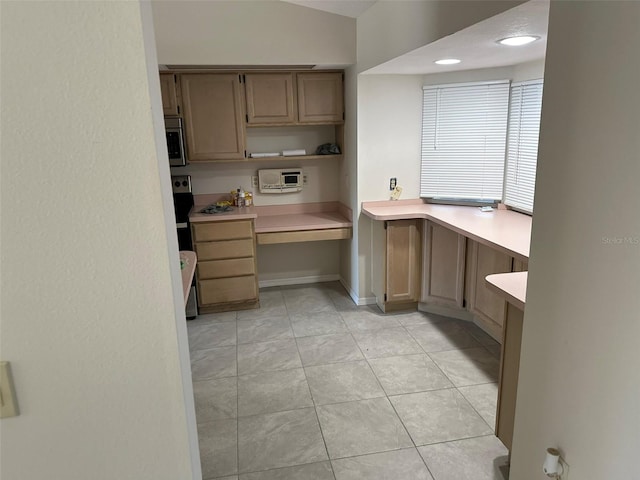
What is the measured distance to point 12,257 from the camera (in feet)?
2.58

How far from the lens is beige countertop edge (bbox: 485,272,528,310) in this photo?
1.87 m

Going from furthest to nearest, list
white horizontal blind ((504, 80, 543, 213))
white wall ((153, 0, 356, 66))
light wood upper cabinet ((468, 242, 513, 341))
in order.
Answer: white wall ((153, 0, 356, 66)) → white horizontal blind ((504, 80, 543, 213)) → light wood upper cabinet ((468, 242, 513, 341))

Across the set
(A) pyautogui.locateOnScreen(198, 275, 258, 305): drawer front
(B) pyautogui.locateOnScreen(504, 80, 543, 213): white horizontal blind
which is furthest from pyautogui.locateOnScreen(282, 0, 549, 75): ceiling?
(A) pyautogui.locateOnScreen(198, 275, 258, 305): drawer front

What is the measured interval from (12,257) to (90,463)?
44 cm

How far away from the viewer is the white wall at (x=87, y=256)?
2.42 ft

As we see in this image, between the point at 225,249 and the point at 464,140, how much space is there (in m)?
2.33

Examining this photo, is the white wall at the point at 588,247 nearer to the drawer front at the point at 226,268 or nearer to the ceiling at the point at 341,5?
the ceiling at the point at 341,5

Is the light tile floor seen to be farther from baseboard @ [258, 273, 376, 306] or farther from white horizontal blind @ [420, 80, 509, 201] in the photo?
white horizontal blind @ [420, 80, 509, 201]

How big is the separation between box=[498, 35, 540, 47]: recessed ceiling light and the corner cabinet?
167cm

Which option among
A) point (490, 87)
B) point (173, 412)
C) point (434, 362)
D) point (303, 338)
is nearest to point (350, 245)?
point (303, 338)

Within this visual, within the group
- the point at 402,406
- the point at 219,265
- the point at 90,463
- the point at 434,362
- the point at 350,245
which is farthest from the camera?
the point at 350,245

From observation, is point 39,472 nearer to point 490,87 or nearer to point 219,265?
point 219,265

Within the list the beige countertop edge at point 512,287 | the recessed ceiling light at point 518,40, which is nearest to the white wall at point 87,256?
the beige countertop edge at point 512,287

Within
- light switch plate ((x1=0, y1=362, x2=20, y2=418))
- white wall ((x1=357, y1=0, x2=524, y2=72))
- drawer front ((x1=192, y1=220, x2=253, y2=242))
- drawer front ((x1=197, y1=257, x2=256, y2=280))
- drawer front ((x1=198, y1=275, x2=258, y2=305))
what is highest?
white wall ((x1=357, y1=0, x2=524, y2=72))
